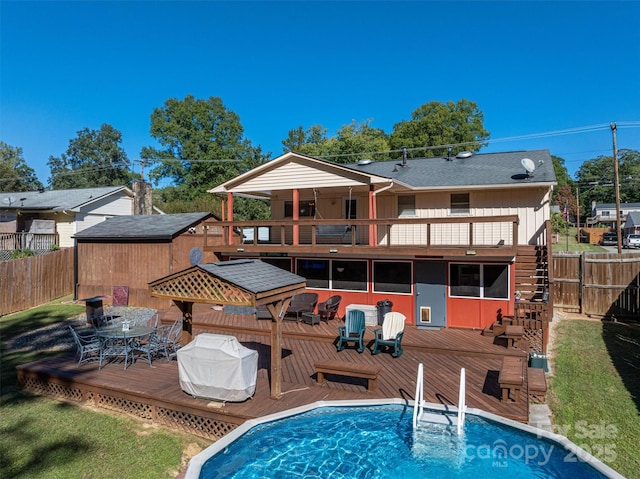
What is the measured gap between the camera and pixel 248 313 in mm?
14562

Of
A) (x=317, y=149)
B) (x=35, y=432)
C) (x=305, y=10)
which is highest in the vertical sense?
(x=305, y=10)

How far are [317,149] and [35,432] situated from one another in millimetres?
34479

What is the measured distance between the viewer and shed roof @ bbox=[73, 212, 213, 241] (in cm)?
1699

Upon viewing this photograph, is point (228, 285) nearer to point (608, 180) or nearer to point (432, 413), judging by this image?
point (432, 413)

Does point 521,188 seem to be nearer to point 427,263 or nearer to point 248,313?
point 427,263

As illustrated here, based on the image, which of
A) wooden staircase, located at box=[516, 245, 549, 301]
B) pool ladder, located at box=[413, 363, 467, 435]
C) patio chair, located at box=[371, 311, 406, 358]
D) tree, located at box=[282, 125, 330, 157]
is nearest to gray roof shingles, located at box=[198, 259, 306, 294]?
pool ladder, located at box=[413, 363, 467, 435]

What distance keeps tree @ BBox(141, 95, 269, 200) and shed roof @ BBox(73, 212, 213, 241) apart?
2190cm

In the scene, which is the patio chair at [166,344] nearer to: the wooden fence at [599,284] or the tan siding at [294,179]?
the tan siding at [294,179]

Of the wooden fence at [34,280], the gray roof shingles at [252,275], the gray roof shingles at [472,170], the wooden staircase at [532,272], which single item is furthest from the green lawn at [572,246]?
the wooden fence at [34,280]

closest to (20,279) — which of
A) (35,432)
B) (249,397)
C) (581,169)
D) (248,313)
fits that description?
(248,313)

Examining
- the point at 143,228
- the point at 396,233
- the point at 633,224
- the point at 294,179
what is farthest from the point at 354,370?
the point at 633,224

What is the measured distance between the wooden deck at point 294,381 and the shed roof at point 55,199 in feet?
59.4

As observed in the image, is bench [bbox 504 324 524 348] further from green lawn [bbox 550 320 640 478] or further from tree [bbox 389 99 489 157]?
tree [bbox 389 99 489 157]

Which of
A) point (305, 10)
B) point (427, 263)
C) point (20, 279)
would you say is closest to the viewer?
point (427, 263)
